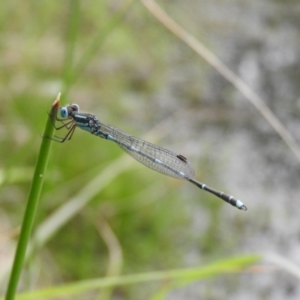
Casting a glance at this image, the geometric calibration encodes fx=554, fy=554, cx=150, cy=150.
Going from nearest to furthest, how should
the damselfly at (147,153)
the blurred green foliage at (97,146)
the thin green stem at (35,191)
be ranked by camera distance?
the thin green stem at (35,191)
the damselfly at (147,153)
the blurred green foliage at (97,146)

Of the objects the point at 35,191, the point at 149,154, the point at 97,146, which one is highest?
the point at 97,146

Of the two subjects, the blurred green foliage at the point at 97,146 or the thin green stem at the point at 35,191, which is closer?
the thin green stem at the point at 35,191

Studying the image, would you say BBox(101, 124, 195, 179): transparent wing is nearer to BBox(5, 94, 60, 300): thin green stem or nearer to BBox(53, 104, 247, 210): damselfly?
BBox(53, 104, 247, 210): damselfly

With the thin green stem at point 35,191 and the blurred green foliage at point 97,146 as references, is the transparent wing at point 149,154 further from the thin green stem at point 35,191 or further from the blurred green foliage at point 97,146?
the thin green stem at point 35,191

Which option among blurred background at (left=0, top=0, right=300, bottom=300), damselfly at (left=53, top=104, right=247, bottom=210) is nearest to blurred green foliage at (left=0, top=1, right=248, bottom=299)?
blurred background at (left=0, top=0, right=300, bottom=300)

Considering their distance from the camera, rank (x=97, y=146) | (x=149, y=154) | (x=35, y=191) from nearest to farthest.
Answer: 1. (x=35, y=191)
2. (x=149, y=154)
3. (x=97, y=146)

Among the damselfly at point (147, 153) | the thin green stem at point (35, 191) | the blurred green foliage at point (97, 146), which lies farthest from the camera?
the blurred green foliage at point (97, 146)

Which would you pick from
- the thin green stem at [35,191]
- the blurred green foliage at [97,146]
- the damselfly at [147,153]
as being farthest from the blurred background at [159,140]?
the thin green stem at [35,191]

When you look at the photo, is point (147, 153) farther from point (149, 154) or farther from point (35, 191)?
point (35, 191)

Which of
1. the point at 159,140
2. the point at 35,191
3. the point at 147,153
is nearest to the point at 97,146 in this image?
the point at 159,140
